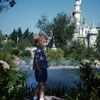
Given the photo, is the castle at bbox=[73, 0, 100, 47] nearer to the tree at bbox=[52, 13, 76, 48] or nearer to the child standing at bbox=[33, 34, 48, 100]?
the tree at bbox=[52, 13, 76, 48]

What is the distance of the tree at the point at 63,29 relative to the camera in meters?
33.1

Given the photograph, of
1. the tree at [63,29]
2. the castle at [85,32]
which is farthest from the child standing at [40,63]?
the castle at [85,32]

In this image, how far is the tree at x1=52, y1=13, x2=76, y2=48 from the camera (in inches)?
1303

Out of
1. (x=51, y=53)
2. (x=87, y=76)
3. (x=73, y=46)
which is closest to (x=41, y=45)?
(x=87, y=76)

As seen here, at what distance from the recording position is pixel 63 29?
3309cm

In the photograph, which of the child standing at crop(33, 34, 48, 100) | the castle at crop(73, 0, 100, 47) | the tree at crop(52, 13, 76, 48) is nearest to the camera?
the child standing at crop(33, 34, 48, 100)

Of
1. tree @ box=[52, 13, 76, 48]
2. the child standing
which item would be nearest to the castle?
tree @ box=[52, 13, 76, 48]

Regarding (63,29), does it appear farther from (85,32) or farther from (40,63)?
(40,63)

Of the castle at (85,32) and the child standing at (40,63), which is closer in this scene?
the child standing at (40,63)

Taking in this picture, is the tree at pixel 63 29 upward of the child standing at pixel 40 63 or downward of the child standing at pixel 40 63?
upward

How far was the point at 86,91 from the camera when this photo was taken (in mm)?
3666

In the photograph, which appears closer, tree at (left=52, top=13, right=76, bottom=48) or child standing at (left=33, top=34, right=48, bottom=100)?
child standing at (left=33, top=34, right=48, bottom=100)

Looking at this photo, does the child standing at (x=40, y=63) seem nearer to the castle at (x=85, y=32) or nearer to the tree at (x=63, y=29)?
the tree at (x=63, y=29)

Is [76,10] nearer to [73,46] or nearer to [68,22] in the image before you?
[68,22]
